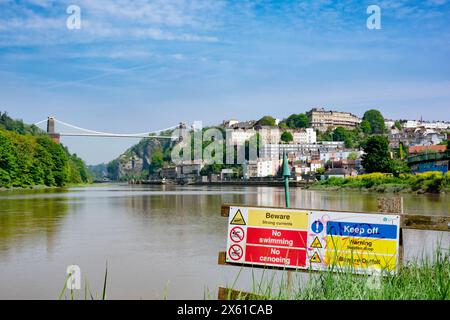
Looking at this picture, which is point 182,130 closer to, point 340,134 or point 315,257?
point 340,134

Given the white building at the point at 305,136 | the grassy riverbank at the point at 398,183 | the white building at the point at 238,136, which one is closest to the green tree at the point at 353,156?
the white building at the point at 238,136

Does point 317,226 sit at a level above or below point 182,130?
below

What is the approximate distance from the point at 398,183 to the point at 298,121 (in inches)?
5574

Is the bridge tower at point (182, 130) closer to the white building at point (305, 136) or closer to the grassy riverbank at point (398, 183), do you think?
the white building at point (305, 136)

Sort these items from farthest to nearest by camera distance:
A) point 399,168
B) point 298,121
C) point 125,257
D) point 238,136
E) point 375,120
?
point 298,121 → point 375,120 → point 238,136 → point 399,168 → point 125,257

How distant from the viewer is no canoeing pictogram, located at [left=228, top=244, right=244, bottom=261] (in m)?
5.32

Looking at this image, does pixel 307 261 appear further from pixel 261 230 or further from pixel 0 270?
pixel 0 270

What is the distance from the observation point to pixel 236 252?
5.34m

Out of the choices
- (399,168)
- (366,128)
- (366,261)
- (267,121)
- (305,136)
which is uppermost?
(267,121)

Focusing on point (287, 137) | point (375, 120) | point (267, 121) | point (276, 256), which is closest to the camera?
point (276, 256)

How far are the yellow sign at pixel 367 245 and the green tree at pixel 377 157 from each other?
5981 centimetres

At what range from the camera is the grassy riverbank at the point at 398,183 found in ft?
124

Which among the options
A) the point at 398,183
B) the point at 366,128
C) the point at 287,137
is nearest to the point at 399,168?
the point at 398,183

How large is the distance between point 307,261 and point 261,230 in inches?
20.6
